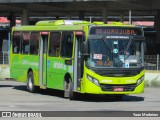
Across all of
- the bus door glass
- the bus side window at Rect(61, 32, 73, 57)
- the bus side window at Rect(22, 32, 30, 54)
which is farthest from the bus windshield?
the bus side window at Rect(22, 32, 30, 54)

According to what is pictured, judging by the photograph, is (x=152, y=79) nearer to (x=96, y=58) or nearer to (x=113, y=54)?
(x=113, y=54)

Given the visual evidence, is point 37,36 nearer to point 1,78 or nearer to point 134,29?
point 134,29

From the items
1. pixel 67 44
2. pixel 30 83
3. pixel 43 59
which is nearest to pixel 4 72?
pixel 30 83

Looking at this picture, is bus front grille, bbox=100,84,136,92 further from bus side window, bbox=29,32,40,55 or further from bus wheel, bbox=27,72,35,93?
bus wheel, bbox=27,72,35,93

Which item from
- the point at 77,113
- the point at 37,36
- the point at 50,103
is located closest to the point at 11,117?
the point at 77,113

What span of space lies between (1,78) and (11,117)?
2128 centimetres

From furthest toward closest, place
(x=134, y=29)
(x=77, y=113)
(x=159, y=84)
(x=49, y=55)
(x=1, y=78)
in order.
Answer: (x=1, y=78) → (x=159, y=84) → (x=49, y=55) → (x=134, y=29) → (x=77, y=113)

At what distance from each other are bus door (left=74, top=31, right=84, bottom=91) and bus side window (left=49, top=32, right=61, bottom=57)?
146cm

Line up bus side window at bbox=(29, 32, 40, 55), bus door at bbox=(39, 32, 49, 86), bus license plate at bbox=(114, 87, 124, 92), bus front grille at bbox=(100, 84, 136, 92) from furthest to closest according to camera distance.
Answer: bus side window at bbox=(29, 32, 40, 55) → bus door at bbox=(39, 32, 49, 86) → bus license plate at bbox=(114, 87, 124, 92) → bus front grille at bbox=(100, 84, 136, 92)

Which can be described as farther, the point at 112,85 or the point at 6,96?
the point at 6,96

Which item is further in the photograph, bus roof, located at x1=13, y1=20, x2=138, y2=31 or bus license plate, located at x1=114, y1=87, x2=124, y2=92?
bus roof, located at x1=13, y1=20, x2=138, y2=31

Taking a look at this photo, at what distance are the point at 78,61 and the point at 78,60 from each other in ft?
0.11

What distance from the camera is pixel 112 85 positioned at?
20062mm

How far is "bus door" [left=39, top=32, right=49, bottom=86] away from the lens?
75.4 ft
